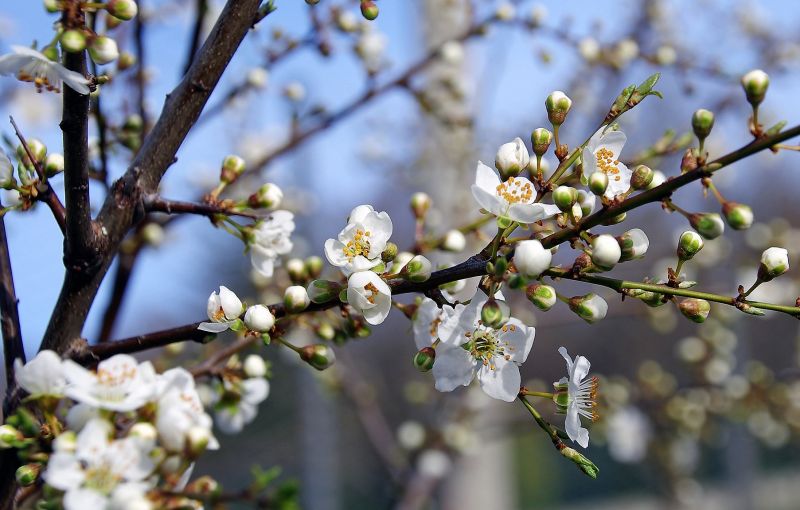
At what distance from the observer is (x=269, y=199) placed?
1353 mm

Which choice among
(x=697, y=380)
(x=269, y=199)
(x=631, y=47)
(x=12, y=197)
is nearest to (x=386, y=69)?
(x=631, y=47)

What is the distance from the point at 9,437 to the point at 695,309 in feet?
3.16

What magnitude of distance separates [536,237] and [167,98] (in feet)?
2.15

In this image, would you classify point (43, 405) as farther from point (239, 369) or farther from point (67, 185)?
point (239, 369)

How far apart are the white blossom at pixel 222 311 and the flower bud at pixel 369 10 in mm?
512

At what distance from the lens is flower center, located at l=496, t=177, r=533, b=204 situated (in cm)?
109

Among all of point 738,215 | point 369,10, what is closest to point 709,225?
point 738,215

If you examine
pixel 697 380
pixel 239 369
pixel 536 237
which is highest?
pixel 536 237

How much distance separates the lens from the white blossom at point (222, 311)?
106cm

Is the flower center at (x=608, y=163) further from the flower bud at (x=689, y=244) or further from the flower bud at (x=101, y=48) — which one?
the flower bud at (x=101, y=48)

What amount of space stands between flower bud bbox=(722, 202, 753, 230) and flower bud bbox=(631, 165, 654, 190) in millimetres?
107

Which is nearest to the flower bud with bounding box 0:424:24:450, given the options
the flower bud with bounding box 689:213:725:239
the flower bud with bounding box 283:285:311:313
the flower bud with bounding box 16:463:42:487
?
the flower bud with bounding box 16:463:42:487

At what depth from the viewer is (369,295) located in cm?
109

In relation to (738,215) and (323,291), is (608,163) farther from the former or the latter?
(323,291)
